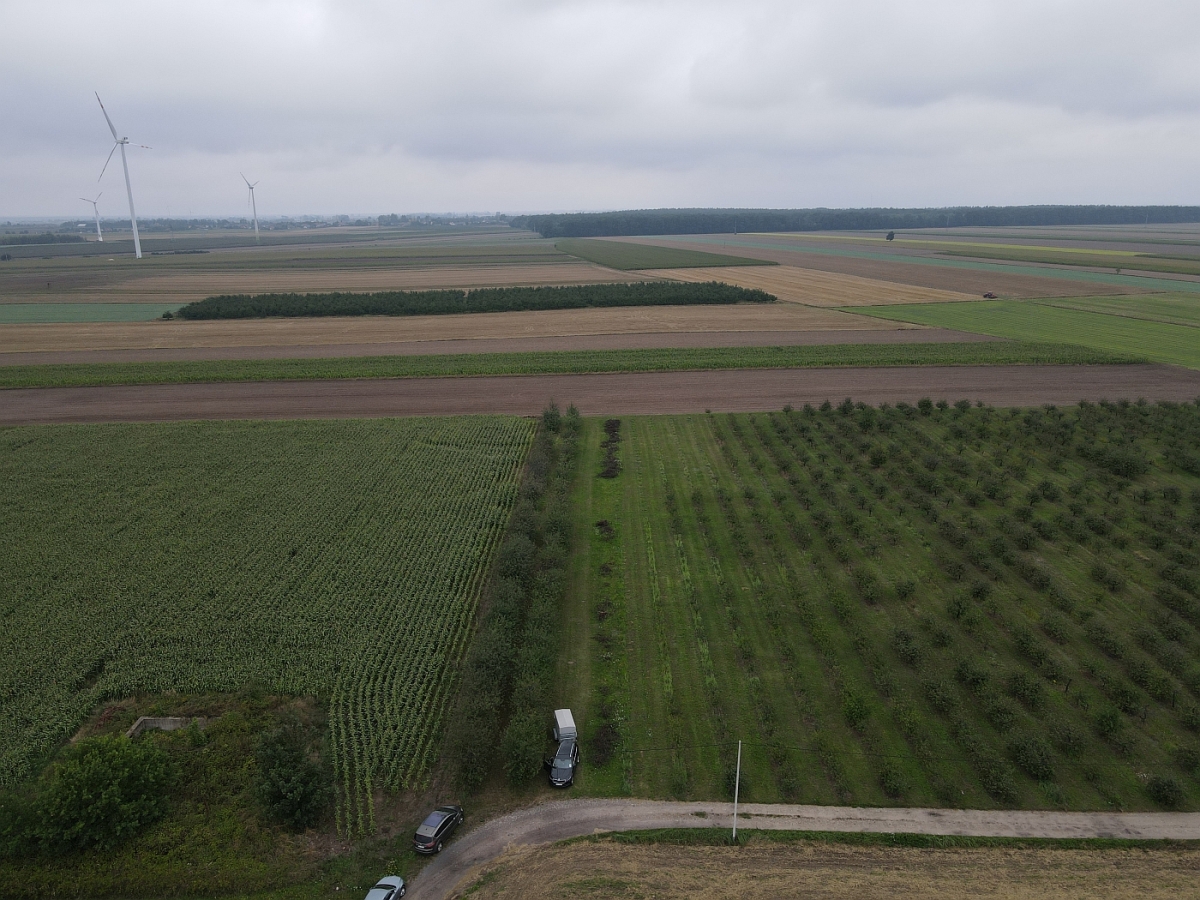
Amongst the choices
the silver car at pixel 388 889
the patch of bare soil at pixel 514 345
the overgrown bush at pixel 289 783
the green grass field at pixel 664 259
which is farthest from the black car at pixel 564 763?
the green grass field at pixel 664 259

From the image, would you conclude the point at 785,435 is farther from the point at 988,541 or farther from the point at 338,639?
the point at 338,639

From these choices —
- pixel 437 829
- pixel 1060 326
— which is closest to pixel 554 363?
pixel 437 829

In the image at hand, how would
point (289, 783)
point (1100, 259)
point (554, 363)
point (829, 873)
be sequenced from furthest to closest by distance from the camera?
1. point (1100, 259)
2. point (554, 363)
3. point (289, 783)
4. point (829, 873)

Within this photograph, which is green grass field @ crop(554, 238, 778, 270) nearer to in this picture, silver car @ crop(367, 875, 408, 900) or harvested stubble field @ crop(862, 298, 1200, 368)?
harvested stubble field @ crop(862, 298, 1200, 368)

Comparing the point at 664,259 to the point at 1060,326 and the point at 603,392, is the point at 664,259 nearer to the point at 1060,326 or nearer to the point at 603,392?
the point at 1060,326

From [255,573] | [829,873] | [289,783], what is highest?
[255,573]

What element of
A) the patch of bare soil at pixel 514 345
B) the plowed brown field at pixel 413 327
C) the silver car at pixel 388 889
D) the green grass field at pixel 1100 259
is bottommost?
the silver car at pixel 388 889

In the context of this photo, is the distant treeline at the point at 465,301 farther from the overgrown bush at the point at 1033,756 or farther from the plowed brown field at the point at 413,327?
the overgrown bush at the point at 1033,756
